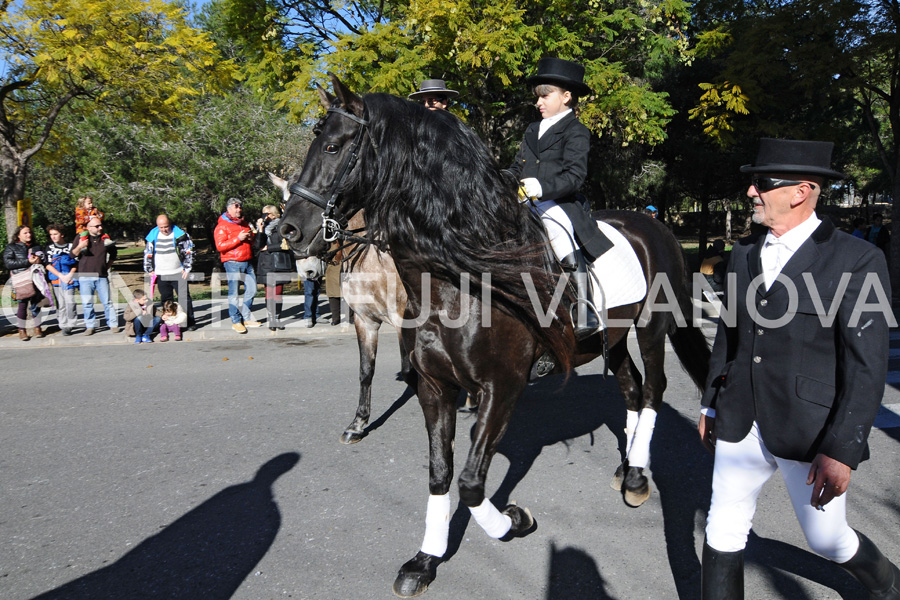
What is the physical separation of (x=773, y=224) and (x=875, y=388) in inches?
26.5

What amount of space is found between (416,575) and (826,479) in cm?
188

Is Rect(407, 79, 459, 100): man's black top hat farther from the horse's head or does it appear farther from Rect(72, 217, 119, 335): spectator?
Rect(72, 217, 119, 335): spectator

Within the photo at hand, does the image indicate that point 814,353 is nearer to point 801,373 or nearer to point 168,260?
point 801,373

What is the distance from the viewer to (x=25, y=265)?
33.1 ft

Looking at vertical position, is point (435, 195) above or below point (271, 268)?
above

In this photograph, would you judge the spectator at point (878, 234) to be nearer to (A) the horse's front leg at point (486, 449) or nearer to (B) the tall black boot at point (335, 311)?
(B) the tall black boot at point (335, 311)

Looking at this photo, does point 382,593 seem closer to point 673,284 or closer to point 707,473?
point 707,473

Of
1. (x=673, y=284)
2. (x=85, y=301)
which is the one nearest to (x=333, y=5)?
(x=85, y=301)

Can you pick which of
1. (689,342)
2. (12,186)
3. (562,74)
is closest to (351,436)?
(689,342)

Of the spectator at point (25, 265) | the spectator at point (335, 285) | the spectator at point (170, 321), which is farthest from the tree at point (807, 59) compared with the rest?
the spectator at point (25, 265)

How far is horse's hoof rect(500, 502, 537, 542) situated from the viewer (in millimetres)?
3686

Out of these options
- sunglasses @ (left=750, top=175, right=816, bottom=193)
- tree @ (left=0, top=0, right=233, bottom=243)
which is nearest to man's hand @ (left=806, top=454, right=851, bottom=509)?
sunglasses @ (left=750, top=175, right=816, bottom=193)

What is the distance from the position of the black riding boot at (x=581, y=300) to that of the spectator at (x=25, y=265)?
9.42 m

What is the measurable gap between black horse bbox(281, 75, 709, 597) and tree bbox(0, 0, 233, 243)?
11.0 meters
